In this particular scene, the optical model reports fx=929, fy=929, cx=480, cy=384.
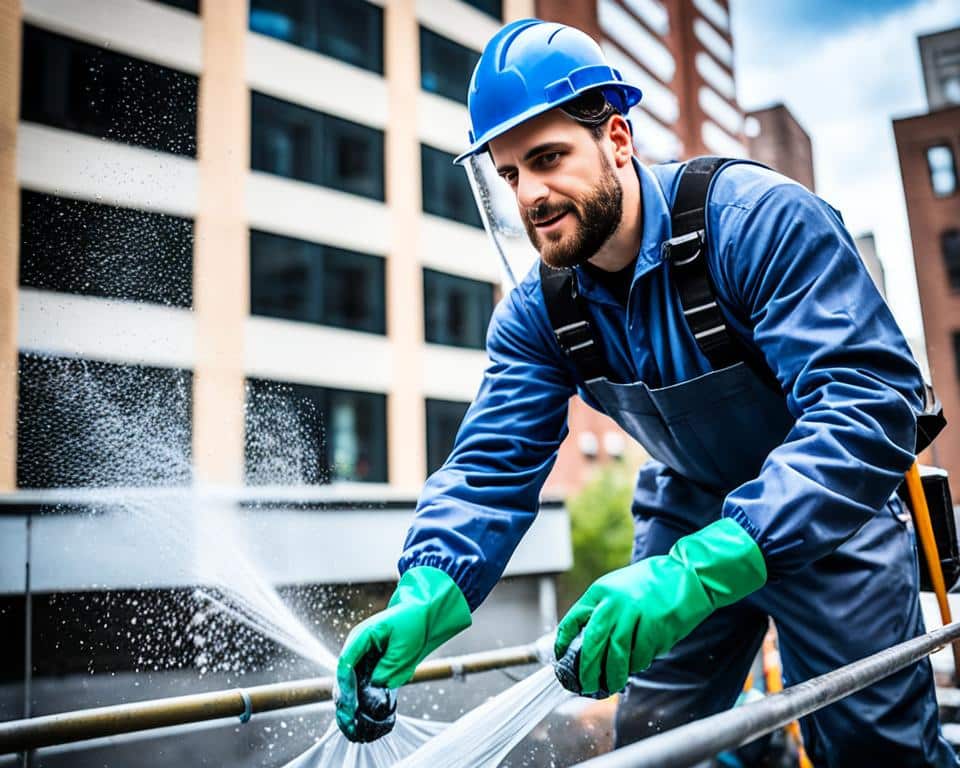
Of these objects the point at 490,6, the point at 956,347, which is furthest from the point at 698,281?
the point at 490,6

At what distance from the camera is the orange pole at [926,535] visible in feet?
6.22

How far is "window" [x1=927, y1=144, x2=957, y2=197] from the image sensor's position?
23.9 ft

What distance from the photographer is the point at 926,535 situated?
1.94 metres

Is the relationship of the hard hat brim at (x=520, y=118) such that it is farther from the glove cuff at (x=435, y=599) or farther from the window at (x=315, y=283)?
the window at (x=315, y=283)

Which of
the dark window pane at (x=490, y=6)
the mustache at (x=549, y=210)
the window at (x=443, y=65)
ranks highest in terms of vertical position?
the dark window pane at (x=490, y=6)

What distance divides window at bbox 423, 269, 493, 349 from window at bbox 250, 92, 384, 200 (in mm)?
1640

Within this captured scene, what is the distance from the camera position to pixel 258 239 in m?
12.1

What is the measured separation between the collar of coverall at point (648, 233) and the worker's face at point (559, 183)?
0.29ft

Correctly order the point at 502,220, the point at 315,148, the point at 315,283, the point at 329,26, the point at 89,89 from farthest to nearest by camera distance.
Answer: the point at 329,26
the point at 315,148
the point at 315,283
the point at 89,89
the point at 502,220

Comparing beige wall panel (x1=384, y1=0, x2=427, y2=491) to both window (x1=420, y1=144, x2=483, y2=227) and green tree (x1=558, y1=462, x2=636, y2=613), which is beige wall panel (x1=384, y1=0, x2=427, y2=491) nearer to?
window (x1=420, y1=144, x2=483, y2=227)

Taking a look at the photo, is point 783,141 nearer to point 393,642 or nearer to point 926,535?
point 926,535

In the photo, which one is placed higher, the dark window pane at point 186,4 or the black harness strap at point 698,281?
the dark window pane at point 186,4

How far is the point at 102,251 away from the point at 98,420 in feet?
7.85

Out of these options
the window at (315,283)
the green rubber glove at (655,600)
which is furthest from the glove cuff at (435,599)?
the window at (315,283)
